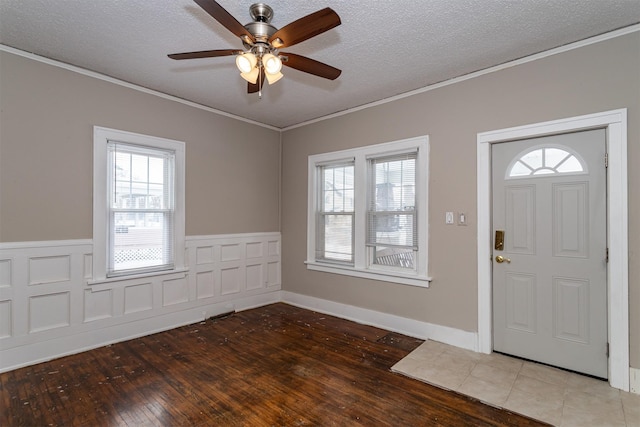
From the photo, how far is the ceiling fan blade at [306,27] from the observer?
1.69 m

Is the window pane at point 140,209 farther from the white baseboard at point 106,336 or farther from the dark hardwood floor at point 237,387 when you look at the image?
the dark hardwood floor at point 237,387

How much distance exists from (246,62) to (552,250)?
301 centimetres

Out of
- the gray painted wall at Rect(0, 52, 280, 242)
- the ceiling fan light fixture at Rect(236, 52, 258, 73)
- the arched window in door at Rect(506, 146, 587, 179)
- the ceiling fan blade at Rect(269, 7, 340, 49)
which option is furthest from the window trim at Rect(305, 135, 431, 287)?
the ceiling fan light fixture at Rect(236, 52, 258, 73)

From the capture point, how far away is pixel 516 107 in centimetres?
296

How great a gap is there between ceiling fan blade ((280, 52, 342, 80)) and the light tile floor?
256cm

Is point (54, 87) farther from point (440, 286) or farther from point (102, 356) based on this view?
point (440, 286)

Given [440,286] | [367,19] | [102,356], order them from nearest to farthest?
[367,19]
[102,356]
[440,286]

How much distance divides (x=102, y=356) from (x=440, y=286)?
11.5 ft

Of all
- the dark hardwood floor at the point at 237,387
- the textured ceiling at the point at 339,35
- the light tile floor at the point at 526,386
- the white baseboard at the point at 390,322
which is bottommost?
the dark hardwood floor at the point at 237,387

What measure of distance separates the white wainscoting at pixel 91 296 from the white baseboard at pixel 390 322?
0.84 m

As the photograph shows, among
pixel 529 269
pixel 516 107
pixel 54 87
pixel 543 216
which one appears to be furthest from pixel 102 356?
pixel 516 107

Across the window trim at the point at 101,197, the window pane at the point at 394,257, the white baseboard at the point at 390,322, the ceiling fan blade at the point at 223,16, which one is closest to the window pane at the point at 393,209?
the window pane at the point at 394,257

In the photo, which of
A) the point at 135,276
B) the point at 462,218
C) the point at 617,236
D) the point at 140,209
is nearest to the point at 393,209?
the point at 462,218

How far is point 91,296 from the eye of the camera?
10.6ft
